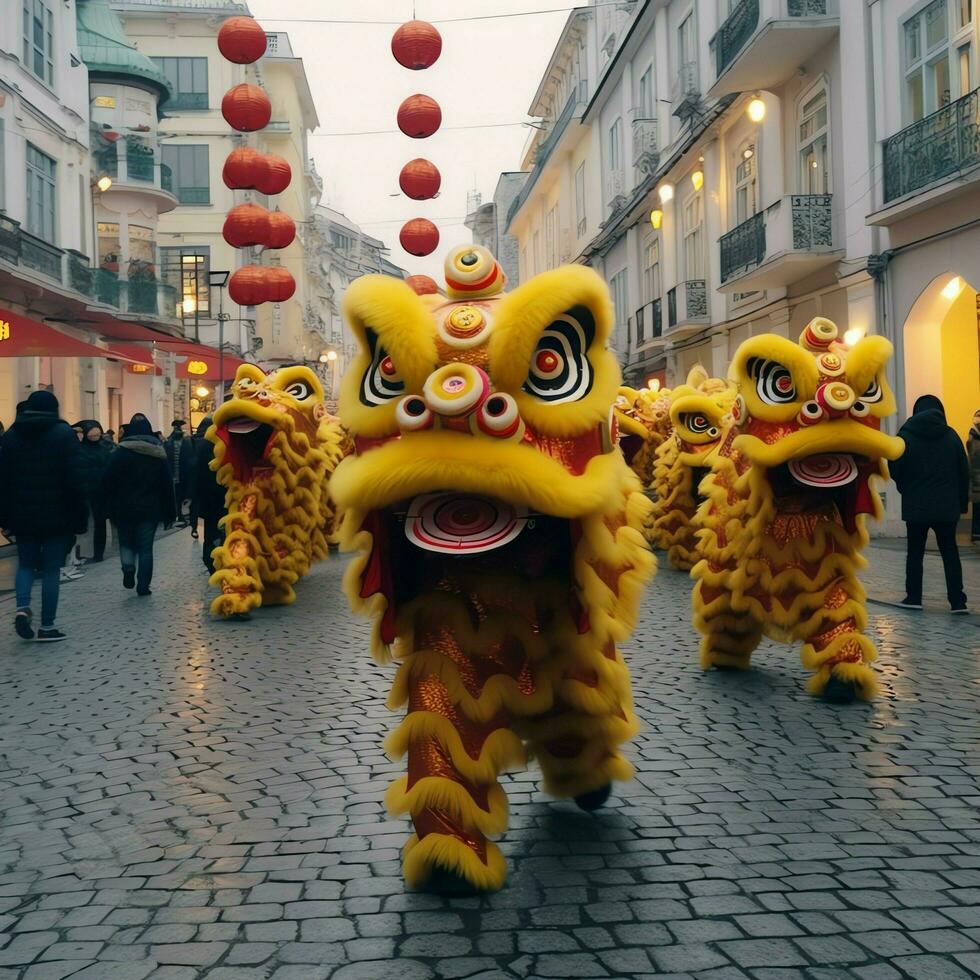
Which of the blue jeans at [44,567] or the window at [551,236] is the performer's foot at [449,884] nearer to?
the blue jeans at [44,567]

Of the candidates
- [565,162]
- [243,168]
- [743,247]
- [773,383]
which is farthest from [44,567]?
[565,162]

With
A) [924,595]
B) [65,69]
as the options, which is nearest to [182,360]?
[65,69]

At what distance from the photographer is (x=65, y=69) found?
2752cm

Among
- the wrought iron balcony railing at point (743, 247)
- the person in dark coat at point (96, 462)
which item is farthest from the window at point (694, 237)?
the person in dark coat at point (96, 462)

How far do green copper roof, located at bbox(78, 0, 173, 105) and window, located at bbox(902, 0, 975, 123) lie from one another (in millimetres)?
24894

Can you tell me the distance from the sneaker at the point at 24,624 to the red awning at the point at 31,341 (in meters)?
8.02

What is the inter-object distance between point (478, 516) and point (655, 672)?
4077mm

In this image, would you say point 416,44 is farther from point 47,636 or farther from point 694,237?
point 694,237

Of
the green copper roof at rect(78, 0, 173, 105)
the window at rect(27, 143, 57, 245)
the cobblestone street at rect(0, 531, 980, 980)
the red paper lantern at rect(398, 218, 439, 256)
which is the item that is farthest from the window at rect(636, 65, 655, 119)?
the cobblestone street at rect(0, 531, 980, 980)

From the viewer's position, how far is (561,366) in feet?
12.8

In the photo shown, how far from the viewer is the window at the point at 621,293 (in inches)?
1428

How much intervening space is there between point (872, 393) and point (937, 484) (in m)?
3.86

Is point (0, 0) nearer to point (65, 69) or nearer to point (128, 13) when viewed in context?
point (65, 69)

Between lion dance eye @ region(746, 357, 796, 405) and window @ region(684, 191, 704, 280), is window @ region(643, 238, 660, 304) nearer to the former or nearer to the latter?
window @ region(684, 191, 704, 280)
